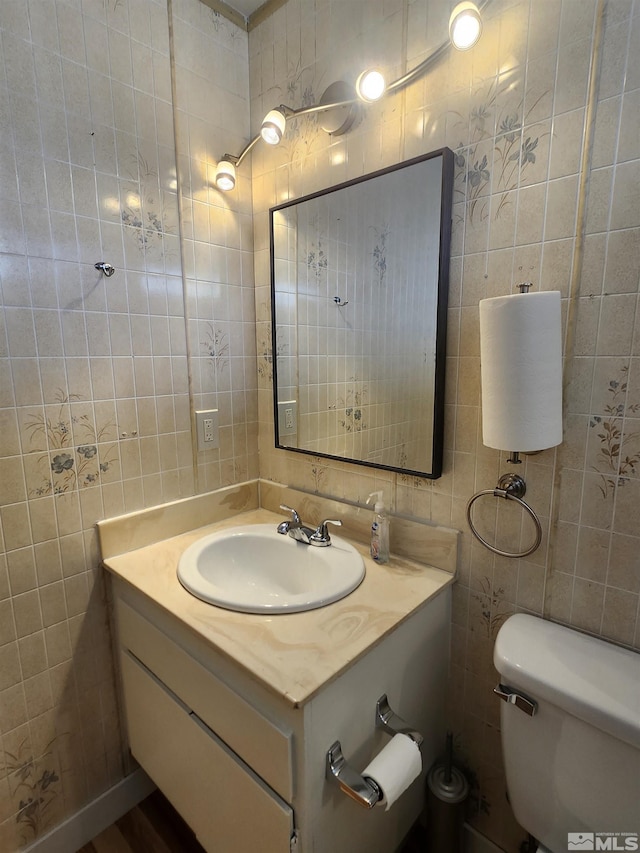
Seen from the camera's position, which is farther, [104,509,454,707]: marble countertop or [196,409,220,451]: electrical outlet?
[196,409,220,451]: electrical outlet

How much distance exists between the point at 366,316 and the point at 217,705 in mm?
1012

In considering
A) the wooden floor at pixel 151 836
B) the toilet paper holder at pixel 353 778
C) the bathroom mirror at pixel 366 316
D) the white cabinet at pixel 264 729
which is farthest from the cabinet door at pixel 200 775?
the bathroom mirror at pixel 366 316

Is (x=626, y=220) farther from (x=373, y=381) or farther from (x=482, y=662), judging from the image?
(x=482, y=662)

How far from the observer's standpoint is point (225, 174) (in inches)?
51.3

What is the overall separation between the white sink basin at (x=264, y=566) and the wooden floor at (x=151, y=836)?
0.76 m

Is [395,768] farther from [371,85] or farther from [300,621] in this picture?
[371,85]

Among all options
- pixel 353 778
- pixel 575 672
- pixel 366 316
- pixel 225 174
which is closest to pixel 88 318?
pixel 225 174

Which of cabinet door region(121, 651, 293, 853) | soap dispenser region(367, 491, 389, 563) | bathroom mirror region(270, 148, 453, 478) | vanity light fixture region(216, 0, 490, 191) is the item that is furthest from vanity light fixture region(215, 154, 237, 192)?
cabinet door region(121, 651, 293, 853)

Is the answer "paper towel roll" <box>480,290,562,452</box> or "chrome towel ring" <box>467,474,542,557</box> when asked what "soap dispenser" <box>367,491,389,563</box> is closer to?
"chrome towel ring" <box>467,474,542,557</box>

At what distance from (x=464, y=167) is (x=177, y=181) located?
0.82 metres

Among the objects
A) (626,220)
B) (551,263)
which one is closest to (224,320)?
(551,263)

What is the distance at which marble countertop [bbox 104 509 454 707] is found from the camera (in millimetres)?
746

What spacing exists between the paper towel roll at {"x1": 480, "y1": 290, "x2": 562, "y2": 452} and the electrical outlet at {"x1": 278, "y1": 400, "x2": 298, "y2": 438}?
72 centimetres

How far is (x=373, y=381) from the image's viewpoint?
1.20 metres
